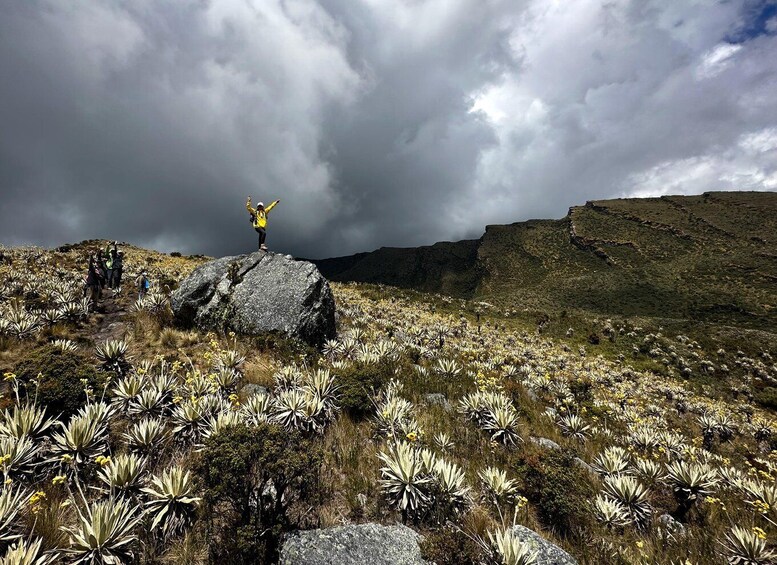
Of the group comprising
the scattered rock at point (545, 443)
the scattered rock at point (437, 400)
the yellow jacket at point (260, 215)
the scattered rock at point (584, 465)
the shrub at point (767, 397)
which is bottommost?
the shrub at point (767, 397)

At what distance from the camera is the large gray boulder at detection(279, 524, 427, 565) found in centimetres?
323

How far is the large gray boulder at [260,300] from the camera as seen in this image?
10883mm

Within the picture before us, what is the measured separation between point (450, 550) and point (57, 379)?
642 centimetres

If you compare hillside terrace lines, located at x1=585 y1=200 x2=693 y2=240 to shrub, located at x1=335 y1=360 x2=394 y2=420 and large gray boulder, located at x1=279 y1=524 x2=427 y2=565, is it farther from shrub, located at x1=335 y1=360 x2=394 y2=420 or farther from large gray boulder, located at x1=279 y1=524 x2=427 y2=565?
large gray boulder, located at x1=279 y1=524 x2=427 y2=565

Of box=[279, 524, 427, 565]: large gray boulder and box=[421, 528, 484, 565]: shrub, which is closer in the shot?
box=[279, 524, 427, 565]: large gray boulder

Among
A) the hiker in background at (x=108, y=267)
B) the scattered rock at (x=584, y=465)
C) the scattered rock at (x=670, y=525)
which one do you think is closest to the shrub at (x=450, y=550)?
the scattered rock at (x=670, y=525)

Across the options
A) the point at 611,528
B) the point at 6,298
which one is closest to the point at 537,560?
the point at 611,528

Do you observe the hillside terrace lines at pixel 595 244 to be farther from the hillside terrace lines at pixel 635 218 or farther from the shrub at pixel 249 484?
the shrub at pixel 249 484

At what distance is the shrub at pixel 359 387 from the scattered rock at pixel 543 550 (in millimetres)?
3594

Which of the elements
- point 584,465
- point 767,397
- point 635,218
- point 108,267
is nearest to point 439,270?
point 635,218

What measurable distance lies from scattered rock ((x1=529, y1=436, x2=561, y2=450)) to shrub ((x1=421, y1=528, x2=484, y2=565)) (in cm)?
428

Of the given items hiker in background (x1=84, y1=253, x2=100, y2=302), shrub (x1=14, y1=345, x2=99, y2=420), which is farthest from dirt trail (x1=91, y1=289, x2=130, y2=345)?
shrub (x1=14, y1=345, x2=99, y2=420)

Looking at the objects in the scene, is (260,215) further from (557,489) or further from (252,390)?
(557,489)

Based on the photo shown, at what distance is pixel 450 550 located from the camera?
11.2 feet
